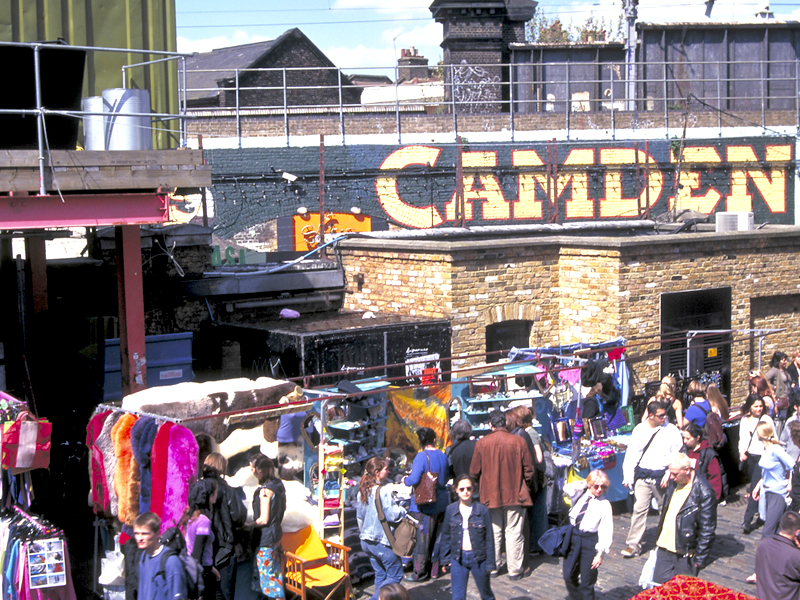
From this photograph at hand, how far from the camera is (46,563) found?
6.54 metres

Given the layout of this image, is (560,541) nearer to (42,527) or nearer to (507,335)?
(42,527)

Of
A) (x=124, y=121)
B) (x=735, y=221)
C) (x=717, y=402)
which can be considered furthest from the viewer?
(x=735, y=221)

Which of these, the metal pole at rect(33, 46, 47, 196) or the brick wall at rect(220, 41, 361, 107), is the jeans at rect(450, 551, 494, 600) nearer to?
the metal pole at rect(33, 46, 47, 196)

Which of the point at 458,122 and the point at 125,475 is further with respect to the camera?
the point at 458,122

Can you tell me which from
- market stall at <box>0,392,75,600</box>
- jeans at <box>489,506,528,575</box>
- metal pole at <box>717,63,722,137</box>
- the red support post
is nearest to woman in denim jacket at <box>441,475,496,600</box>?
jeans at <box>489,506,528,575</box>

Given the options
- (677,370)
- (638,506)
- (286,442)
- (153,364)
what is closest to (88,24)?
(153,364)

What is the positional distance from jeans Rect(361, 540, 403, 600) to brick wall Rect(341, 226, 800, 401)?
605 cm

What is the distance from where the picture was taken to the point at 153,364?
11.4m

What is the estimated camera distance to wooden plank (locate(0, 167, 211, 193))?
8.20 meters

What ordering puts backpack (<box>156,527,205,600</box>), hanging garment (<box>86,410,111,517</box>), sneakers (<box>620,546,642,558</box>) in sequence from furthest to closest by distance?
sneakers (<box>620,546,642,558</box>) → hanging garment (<box>86,410,111,517</box>) → backpack (<box>156,527,205,600</box>)

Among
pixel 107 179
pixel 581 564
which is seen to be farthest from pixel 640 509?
pixel 107 179

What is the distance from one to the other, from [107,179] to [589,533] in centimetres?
589

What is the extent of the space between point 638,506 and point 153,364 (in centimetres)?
660

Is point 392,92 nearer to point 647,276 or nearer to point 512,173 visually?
point 512,173
